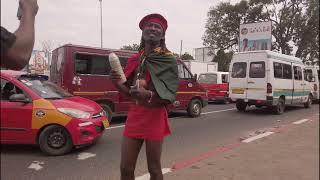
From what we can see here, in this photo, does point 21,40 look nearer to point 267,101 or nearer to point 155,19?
point 155,19

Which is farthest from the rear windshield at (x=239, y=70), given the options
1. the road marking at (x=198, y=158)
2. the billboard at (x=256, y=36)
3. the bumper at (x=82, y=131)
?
the billboard at (x=256, y=36)

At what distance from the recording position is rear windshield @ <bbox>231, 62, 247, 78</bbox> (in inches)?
680

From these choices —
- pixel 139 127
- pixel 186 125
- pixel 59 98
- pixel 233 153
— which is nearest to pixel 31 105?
pixel 59 98

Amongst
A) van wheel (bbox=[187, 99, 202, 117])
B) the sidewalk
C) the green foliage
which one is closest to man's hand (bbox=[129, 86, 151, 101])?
the sidewalk

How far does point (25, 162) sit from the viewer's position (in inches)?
289

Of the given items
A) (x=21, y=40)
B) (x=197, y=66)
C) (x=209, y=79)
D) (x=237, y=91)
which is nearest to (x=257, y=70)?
(x=237, y=91)

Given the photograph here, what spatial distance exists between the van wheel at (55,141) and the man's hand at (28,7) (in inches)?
229

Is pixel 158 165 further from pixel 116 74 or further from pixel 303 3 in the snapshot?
pixel 303 3

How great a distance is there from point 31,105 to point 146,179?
2773 mm

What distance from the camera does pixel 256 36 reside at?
103 feet

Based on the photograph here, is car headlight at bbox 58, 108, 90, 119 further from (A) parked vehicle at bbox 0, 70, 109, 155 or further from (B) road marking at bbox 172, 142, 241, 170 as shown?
(B) road marking at bbox 172, 142, 241, 170

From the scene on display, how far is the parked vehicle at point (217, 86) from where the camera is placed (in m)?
22.7

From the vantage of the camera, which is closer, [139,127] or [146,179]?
[139,127]

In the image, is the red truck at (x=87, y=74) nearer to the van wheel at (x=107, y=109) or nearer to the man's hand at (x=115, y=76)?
the van wheel at (x=107, y=109)
